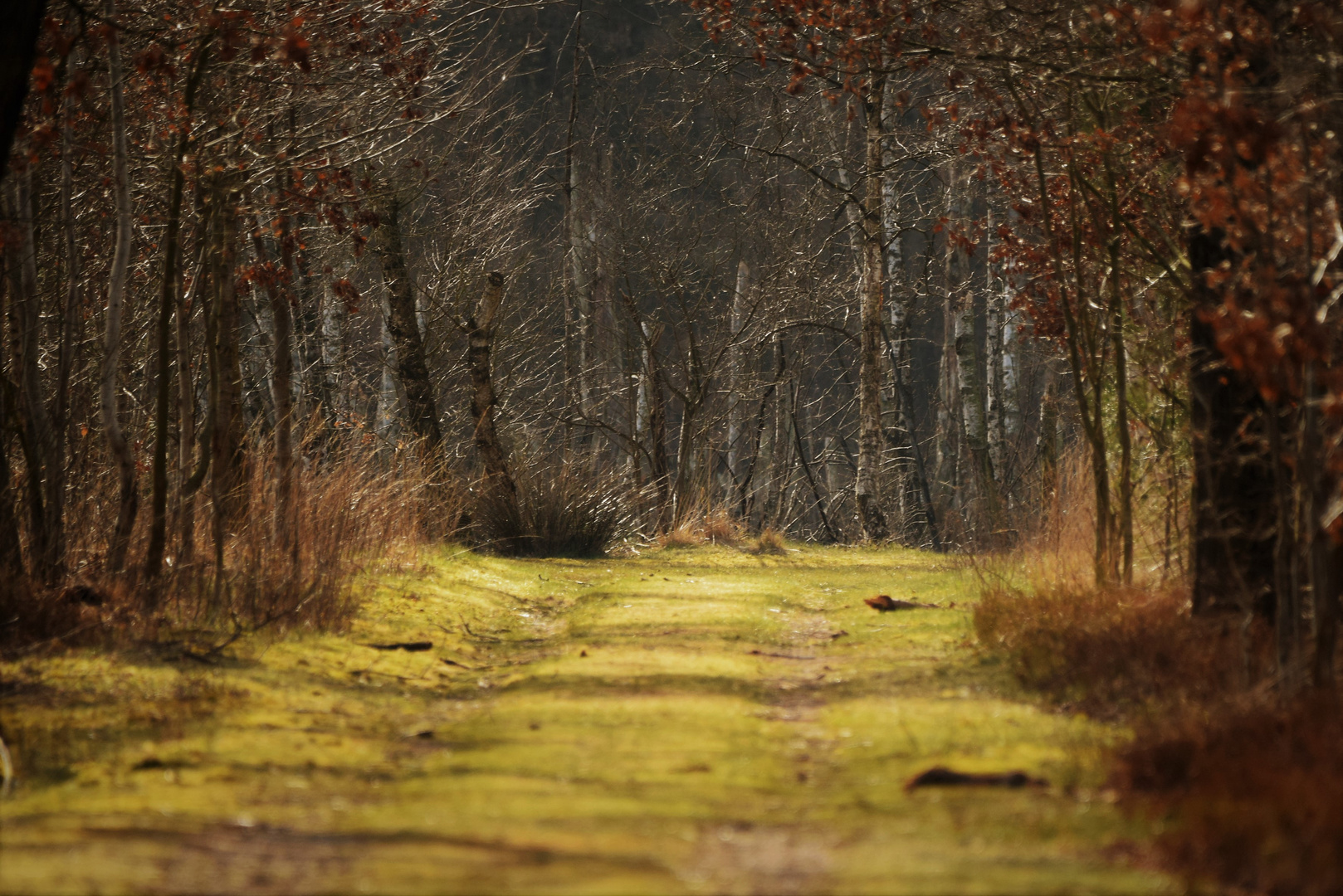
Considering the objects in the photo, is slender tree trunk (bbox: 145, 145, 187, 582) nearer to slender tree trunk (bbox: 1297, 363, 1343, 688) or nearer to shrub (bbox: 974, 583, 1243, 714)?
shrub (bbox: 974, 583, 1243, 714)

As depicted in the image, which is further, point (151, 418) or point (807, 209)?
point (807, 209)

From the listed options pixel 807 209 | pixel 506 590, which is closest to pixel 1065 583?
pixel 506 590

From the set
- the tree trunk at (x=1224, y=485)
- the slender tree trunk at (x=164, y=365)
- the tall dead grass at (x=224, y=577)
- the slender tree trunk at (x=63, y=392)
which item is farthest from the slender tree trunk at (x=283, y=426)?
the tree trunk at (x=1224, y=485)

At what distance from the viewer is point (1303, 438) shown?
4.98 m

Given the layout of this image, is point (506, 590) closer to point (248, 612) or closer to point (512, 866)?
point (248, 612)

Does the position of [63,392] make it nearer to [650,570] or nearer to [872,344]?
[650,570]

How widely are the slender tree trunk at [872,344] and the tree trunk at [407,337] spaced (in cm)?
565

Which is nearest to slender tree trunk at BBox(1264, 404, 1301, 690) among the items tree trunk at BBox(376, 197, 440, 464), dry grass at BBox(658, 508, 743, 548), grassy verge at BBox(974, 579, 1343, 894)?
grassy verge at BBox(974, 579, 1343, 894)

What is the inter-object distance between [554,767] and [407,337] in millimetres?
11636

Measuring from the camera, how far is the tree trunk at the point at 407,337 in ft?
51.7

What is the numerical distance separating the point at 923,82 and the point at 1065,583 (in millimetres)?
18430

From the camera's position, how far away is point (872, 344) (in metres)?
18.6

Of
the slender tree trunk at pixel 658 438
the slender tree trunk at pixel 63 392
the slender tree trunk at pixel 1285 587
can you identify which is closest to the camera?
the slender tree trunk at pixel 1285 587

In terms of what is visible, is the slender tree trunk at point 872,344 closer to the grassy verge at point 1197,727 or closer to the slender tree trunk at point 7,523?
the grassy verge at point 1197,727
